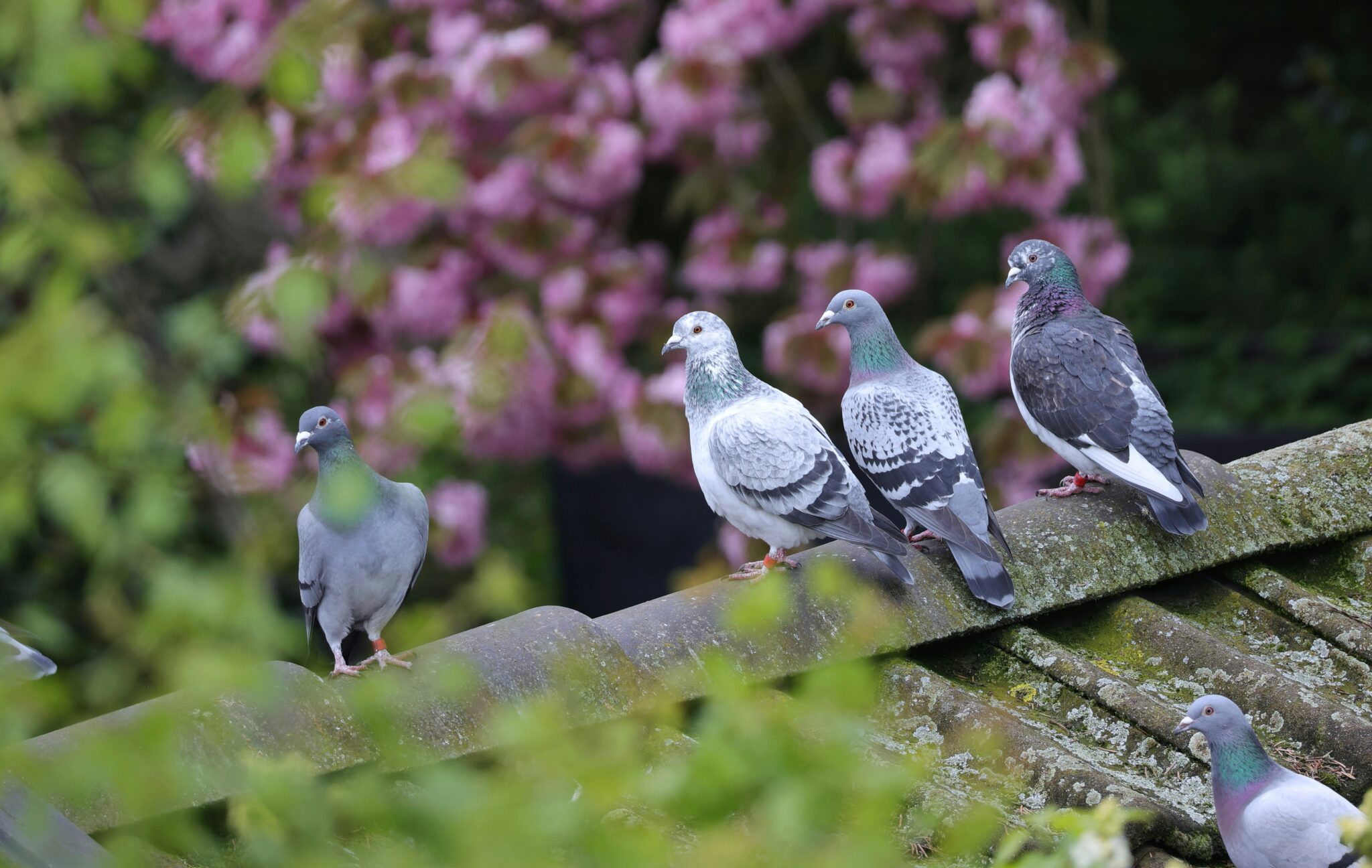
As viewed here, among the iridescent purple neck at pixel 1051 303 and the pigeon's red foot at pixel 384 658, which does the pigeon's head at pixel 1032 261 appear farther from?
the pigeon's red foot at pixel 384 658

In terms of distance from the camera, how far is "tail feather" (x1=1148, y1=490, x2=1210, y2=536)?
9.38 feet

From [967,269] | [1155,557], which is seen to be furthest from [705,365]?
[967,269]

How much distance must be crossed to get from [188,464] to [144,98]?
421 centimetres

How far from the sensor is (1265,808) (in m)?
1.99

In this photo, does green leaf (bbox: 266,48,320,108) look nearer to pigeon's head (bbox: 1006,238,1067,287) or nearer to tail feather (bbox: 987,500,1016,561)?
tail feather (bbox: 987,500,1016,561)

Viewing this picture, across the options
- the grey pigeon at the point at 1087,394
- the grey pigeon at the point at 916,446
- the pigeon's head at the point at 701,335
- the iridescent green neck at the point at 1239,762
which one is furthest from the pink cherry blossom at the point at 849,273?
the iridescent green neck at the point at 1239,762

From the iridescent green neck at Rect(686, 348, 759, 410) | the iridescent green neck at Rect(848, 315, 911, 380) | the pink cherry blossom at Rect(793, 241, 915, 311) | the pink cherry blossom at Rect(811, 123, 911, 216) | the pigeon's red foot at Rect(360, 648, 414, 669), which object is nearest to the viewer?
the pigeon's red foot at Rect(360, 648, 414, 669)

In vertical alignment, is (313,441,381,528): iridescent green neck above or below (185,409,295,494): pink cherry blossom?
above

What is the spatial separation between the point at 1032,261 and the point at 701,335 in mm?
914

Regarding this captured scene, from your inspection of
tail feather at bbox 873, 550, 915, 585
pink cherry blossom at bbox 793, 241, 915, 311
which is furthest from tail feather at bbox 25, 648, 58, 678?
pink cherry blossom at bbox 793, 241, 915, 311

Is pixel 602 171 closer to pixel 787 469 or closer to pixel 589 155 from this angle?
pixel 589 155

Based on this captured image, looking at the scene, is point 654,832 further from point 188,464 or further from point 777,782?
point 188,464

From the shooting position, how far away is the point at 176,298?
742 cm

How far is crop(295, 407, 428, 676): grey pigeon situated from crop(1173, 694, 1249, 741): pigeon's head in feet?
4.57
